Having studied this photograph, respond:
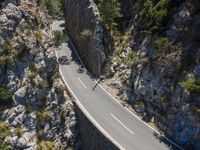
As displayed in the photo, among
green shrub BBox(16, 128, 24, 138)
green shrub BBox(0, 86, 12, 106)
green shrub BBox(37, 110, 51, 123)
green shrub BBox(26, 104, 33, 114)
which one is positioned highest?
green shrub BBox(0, 86, 12, 106)

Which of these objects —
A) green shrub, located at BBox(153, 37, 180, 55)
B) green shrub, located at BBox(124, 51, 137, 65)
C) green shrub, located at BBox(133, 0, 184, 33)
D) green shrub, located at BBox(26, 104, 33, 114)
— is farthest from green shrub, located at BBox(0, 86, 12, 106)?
green shrub, located at BBox(133, 0, 184, 33)

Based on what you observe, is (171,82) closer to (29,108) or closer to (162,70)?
(162,70)

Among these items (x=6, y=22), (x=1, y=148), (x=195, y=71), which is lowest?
(x=1, y=148)

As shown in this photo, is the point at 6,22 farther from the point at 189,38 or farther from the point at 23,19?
the point at 189,38

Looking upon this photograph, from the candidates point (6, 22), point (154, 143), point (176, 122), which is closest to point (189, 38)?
point (176, 122)

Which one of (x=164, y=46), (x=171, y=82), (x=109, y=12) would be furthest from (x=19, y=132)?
(x=109, y=12)

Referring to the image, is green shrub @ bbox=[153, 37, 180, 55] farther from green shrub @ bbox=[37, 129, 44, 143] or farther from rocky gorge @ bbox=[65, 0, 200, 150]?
green shrub @ bbox=[37, 129, 44, 143]

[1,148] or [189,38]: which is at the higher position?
[189,38]
